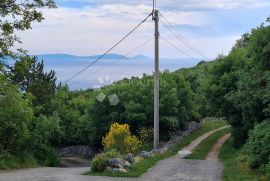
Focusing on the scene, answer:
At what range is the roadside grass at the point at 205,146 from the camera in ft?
108

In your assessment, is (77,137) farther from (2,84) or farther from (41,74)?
(2,84)

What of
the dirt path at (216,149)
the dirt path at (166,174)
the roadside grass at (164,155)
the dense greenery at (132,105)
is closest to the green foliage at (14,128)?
the dense greenery at (132,105)

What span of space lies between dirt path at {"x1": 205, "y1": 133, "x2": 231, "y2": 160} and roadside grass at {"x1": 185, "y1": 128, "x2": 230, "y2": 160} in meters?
0.35

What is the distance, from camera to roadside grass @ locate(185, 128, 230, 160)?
3293 cm

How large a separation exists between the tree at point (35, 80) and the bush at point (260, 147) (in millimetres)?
9884

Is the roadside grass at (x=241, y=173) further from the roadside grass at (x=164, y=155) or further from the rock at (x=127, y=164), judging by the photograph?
the rock at (x=127, y=164)

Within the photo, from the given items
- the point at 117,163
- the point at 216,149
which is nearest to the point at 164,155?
the point at 216,149

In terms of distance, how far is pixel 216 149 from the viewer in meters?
39.0

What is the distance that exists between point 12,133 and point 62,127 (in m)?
18.7

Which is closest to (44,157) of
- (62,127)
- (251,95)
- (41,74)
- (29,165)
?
(29,165)

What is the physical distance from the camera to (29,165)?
33.4 m

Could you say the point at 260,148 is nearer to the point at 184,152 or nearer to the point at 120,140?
the point at 184,152

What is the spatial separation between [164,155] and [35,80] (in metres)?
37.2

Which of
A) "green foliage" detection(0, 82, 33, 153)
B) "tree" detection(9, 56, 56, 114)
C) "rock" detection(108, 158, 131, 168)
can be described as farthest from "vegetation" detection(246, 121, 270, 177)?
"green foliage" detection(0, 82, 33, 153)
